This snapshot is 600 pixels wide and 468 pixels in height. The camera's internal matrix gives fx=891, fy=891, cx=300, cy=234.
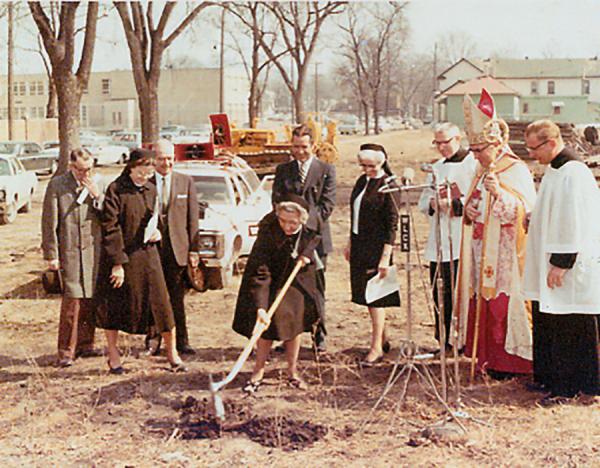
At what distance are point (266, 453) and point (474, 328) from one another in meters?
2.48

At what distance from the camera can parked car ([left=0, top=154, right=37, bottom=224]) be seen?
801 inches

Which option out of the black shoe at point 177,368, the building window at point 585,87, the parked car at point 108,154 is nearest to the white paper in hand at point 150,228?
the black shoe at point 177,368

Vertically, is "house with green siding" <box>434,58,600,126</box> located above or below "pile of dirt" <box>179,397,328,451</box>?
above

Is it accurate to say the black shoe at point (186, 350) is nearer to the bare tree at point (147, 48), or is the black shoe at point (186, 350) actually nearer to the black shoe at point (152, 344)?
the black shoe at point (152, 344)

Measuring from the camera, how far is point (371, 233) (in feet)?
24.9

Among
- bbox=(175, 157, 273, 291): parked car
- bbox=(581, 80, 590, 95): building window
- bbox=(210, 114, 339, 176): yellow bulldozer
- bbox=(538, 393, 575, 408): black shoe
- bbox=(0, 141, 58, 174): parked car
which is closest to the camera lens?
bbox=(538, 393, 575, 408): black shoe

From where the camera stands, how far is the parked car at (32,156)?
33662mm

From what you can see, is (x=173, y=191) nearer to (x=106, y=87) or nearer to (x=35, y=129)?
(x=35, y=129)

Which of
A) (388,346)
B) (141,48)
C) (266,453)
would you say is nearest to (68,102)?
(141,48)

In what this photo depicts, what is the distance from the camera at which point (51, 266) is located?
7539 mm

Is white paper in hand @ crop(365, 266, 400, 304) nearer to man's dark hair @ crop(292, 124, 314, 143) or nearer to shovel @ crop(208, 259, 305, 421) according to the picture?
shovel @ crop(208, 259, 305, 421)

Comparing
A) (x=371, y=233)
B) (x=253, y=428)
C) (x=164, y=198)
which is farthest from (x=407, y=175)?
(x=164, y=198)

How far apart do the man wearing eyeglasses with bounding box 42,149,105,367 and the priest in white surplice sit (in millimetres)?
3558

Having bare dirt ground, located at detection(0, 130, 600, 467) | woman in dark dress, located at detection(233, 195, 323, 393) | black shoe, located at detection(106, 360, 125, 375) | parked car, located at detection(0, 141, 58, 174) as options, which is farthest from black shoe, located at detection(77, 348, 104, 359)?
parked car, located at detection(0, 141, 58, 174)
